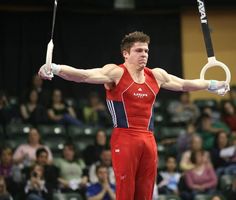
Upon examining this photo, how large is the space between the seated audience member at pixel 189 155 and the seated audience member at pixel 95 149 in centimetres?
132

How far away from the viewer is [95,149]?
35.9ft

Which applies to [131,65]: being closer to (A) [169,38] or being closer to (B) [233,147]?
(B) [233,147]

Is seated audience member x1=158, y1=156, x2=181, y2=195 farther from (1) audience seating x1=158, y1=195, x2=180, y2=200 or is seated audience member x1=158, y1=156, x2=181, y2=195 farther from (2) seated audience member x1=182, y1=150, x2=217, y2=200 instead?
(1) audience seating x1=158, y1=195, x2=180, y2=200

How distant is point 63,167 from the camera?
1032 centimetres

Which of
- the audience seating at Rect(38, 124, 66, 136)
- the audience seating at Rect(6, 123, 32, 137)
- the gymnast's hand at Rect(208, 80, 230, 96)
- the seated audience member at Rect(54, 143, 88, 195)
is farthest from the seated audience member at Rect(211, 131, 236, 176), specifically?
the gymnast's hand at Rect(208, 80, 230, 96)

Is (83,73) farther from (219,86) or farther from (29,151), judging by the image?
(29,151)

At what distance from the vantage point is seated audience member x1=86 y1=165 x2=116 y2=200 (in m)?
9.61

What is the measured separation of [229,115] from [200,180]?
9.29ft

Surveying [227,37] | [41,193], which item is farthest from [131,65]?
[227,37]

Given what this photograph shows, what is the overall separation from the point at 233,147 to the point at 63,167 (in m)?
2.86

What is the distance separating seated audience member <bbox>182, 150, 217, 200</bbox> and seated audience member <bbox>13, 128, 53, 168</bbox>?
2.17m

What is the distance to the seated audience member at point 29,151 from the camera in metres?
10.4

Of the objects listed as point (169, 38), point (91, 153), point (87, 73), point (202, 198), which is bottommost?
point (202, 198)

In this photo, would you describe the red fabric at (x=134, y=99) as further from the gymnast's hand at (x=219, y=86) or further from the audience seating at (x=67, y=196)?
the audience seating at (x=67, y=196)
